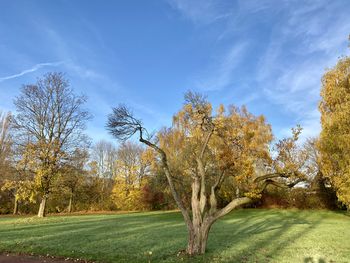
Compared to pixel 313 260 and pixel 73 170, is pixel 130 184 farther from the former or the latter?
pixel 313 260

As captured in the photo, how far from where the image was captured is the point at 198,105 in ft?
36.0

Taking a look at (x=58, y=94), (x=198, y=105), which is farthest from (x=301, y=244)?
(x=58, y=94)

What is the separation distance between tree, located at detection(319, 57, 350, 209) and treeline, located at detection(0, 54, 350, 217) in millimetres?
63

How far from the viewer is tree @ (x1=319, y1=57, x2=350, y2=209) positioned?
60.1ft

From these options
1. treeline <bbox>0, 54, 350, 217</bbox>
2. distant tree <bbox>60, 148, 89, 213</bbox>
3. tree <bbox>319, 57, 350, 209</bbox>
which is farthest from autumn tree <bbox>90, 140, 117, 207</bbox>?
tree <bbox>319, 57, 350, 209</bbox>

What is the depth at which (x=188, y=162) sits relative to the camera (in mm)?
24844

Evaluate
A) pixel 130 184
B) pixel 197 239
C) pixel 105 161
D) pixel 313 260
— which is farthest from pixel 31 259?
pixel 105 161

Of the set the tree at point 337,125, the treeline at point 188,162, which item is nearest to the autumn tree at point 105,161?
the treeline at point 188,162

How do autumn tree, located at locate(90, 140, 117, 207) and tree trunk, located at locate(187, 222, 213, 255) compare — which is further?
autumn tree, located at locate(90, 140, 117, 207)

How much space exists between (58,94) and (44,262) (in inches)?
926

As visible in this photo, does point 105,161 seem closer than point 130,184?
No

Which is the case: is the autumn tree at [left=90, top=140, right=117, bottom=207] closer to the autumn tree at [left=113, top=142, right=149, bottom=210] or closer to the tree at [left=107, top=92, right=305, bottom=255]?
the autumn tree at [left=113, top=142, right=149, bottom=210]

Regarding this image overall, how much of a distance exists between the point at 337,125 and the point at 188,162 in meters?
11.6

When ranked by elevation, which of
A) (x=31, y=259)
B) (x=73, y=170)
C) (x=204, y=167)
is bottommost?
(x=31, y=259)
